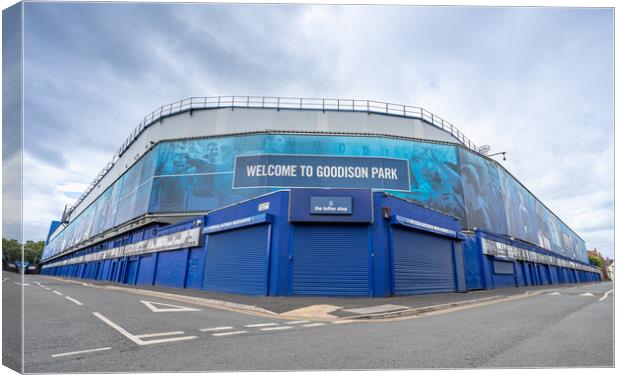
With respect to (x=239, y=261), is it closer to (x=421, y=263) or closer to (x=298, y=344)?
(x=421, y=263)

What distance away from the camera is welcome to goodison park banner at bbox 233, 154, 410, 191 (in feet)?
98.8

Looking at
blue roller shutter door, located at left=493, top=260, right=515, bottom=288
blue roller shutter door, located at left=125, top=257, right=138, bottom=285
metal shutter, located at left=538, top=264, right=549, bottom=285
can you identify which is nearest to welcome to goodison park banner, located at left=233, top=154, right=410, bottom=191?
blue roller shutter door, located at left=493, top=260, right=515, bottom=288

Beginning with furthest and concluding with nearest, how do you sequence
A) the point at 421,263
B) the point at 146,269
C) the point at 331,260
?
the point at 146,269, the point at 421,263, the point at 331,260

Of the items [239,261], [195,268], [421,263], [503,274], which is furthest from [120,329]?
[503,274]

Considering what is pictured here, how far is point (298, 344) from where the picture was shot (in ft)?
19.9

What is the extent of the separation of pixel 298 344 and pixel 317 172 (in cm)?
2474

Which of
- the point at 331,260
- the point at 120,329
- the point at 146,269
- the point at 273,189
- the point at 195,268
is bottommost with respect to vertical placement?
the point at 120,329

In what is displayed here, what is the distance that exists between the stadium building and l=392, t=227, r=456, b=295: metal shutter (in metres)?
0.11

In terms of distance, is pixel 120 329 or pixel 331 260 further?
pixel 331 260

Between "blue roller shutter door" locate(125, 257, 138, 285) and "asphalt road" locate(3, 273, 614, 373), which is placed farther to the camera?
"blue roller shutter door" locate(125, 257, 138, 285)

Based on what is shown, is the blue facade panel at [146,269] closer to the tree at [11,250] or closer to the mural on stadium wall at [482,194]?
the tree at [11,250]

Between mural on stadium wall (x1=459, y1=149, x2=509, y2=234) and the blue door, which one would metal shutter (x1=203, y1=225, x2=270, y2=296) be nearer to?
the blue door

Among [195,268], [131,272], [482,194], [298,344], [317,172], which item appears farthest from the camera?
[482,194]

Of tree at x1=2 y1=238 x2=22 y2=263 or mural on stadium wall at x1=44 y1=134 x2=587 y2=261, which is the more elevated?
mural on stadium wall at x1=44 y1=134 x2=587 y2=261
